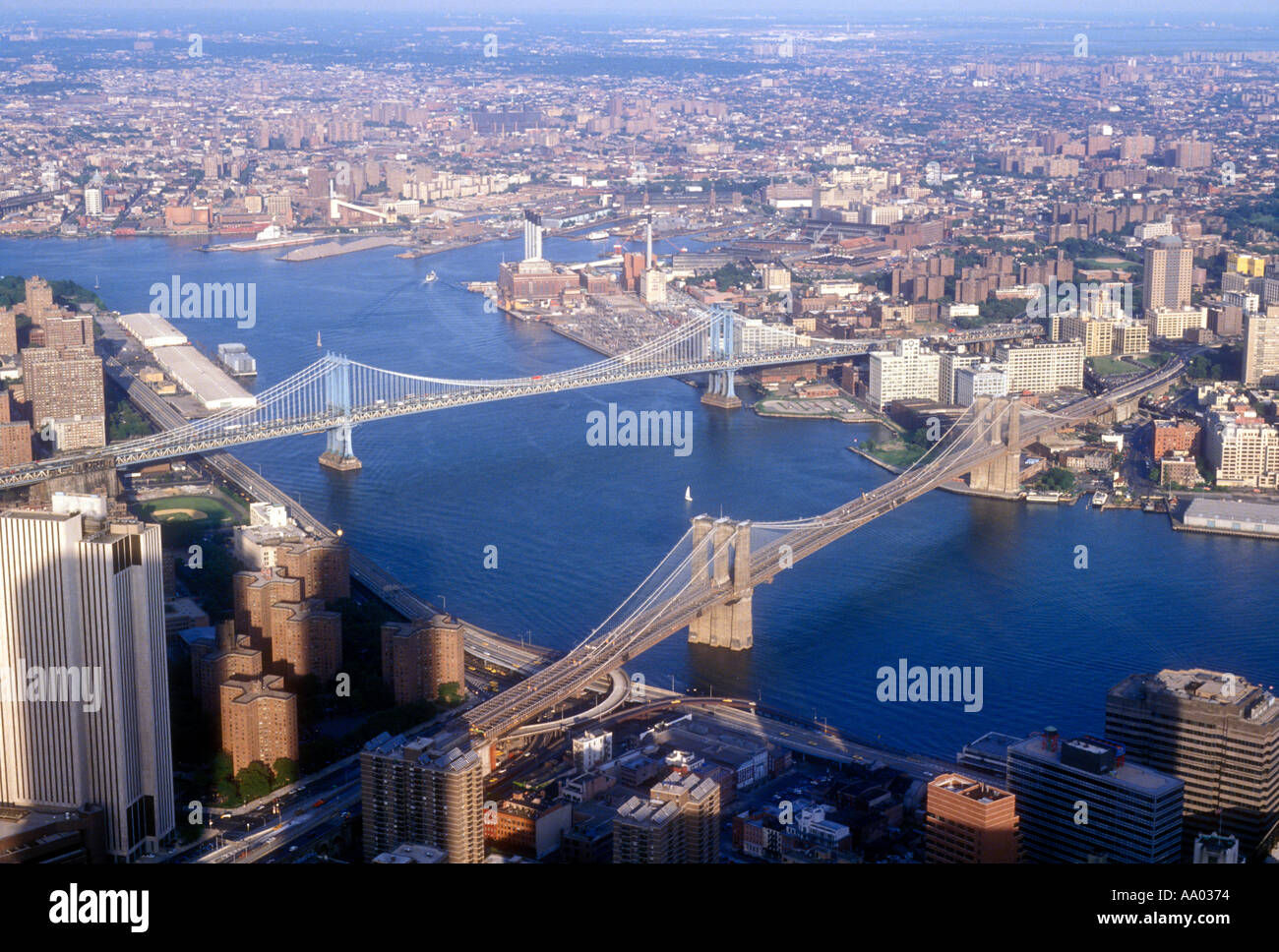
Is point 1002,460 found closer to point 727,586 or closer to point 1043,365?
point 1043,365

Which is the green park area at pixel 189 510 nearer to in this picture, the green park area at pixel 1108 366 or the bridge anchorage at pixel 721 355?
the bridge anchorage at pixel 721 355

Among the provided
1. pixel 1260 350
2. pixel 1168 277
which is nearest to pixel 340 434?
pixel 1260 350

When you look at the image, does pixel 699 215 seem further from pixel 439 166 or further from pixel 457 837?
pixel 457 837

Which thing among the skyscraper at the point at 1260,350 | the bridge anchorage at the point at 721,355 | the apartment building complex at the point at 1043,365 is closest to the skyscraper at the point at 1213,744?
the bridge anchorage at the point at 721,355

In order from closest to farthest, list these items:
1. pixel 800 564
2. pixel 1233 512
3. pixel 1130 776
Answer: pixel 1130 776 → pixel 800 564 → pixel 1233 512

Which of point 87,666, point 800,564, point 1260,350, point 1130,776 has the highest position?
point 87,666

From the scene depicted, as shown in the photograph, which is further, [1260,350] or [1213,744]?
[1260,350]

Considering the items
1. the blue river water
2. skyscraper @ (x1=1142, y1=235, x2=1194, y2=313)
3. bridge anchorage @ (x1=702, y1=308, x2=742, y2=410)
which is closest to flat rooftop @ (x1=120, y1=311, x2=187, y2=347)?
the blue river water

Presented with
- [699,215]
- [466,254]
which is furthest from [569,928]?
[699,215]
